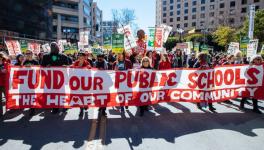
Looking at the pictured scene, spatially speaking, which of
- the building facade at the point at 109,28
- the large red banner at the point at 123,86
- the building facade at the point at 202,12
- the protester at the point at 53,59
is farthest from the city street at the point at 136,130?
the building facade at the point at 202,12

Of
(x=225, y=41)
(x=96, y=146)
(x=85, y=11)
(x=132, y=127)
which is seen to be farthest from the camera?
(x=85, y=11)

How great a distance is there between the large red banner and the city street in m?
0.45

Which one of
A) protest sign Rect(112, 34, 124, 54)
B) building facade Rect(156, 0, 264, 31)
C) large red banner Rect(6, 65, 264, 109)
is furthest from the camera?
building facade Rect(156, 0, 264, 31)

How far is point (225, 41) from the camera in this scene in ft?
173

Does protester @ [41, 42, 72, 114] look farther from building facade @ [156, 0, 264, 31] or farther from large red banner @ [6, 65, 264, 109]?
building facade @ [156, 0, 264, 31]

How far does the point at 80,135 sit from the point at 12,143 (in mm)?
1356

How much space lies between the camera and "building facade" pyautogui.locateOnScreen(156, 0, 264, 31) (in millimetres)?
82125

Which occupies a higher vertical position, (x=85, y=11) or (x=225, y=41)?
(x=85, y=11)

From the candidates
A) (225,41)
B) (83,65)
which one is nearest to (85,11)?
(225,41)

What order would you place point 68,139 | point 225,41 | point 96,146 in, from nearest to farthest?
1. point 96,146
2. point 68,139
3. point 225,41

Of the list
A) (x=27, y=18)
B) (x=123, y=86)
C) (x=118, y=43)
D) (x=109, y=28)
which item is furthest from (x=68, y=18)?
(x=123, y=86)

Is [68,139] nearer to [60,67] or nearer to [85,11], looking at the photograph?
[60,67]

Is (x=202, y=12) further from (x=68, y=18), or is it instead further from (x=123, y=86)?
(x=123, y=86)

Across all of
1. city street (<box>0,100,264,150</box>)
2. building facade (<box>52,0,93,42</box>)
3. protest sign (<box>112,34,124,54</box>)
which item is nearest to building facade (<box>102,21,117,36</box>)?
building facade (<box>52,0,93,42</box>)
